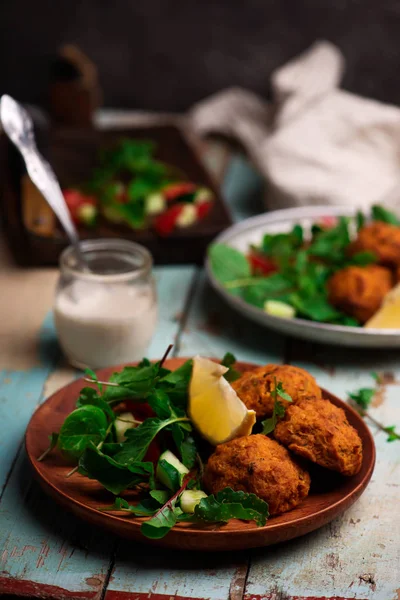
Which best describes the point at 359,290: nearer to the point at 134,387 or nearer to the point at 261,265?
the point at 261,265

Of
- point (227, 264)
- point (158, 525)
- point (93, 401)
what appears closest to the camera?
point (158, 525)

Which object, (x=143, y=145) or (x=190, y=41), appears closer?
(x=143, y=145)

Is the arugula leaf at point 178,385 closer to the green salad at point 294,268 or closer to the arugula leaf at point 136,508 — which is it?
the arugula leaf at point 136,508

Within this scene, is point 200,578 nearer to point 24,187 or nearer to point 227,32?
point 24,187

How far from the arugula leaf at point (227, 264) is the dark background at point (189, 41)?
72.7 inches

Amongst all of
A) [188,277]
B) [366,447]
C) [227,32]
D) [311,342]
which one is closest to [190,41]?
[227,32]

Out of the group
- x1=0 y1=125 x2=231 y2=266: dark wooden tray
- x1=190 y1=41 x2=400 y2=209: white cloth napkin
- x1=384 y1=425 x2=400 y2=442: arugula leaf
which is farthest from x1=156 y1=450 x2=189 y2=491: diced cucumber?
x1=190 y1=41 x2=400 y2=209: white cloth napkin

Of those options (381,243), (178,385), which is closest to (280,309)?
(381,243)

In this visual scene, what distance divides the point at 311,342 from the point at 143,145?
126 centimetres

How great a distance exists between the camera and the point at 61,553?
130cm

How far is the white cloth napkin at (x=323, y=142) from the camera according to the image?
2.71m

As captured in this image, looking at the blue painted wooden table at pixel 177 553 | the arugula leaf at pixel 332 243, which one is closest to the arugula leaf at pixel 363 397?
the blue painted wooden table at pixel 177 553

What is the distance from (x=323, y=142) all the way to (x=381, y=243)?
981mm

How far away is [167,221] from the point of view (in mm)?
2385
